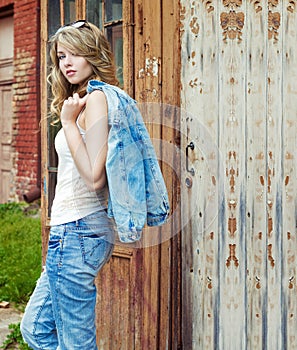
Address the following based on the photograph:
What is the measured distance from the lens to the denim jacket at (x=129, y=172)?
2887 millimetres

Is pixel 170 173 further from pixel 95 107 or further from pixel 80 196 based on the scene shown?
pixel 95 107

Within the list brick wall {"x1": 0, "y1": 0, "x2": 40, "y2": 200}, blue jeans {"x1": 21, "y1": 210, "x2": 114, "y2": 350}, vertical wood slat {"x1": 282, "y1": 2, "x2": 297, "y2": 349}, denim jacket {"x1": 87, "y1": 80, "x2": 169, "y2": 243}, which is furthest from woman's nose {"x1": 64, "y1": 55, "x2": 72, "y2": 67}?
brick wall {"x1": 0, "y1": 0, "x2": 40, "y2": 200}

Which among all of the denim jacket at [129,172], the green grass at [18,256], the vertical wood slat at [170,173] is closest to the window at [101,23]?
the vertical wood slat at [170,173]

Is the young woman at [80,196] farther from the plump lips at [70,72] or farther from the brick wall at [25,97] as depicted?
the brick wall at [25,97]

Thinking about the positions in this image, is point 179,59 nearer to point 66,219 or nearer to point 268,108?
point 268,108

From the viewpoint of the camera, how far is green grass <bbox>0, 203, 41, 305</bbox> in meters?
6.14

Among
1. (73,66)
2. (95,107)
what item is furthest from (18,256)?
(95,107)

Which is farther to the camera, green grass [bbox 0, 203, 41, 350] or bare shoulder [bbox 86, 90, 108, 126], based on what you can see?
Answer: green grass [bbox 0, 203, 41, 350]

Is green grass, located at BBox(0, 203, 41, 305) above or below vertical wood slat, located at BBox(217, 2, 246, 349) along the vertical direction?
→ below

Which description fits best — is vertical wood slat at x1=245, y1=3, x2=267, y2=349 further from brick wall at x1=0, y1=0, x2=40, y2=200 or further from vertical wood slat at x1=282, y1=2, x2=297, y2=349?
brick wall at x1=0, y1=0, x2=40, y2=200

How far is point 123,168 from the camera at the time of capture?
9.54ft

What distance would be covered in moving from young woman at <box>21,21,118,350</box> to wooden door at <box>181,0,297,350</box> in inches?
30.1

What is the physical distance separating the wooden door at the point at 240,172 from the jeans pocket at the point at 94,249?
2.75 feet

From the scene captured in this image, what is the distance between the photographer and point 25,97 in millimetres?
9711
